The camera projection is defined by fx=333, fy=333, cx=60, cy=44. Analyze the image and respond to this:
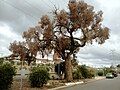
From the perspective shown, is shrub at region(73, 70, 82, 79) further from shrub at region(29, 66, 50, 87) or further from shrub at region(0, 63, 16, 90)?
shrub at region(0, 63, 16, 90)

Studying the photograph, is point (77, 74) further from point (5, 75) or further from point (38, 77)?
point (5, 75)

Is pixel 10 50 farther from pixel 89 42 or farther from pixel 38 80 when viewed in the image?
pixel 38 80

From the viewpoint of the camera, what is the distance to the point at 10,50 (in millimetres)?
59469

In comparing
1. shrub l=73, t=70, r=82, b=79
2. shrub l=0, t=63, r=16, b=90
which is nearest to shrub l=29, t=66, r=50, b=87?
shrub l=0, t=63, r=16, b=90

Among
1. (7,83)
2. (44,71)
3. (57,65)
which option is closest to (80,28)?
(57,65)

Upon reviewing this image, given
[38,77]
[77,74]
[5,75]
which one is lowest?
[5,75]

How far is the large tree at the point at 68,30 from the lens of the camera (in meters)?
54.2

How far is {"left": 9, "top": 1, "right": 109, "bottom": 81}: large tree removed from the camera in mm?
54188

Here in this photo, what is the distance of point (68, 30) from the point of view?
55719 mm

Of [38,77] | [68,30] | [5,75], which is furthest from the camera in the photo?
[68,30]

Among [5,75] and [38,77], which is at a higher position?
[38,77]

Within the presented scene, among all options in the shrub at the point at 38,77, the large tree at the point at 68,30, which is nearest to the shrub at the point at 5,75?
the shrub at the point at 38,77

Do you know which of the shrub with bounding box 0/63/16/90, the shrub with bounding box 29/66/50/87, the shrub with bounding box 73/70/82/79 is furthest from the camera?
the shrub with bounding box 73/70/82/79

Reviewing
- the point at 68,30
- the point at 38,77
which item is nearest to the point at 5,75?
the point at 38,77
